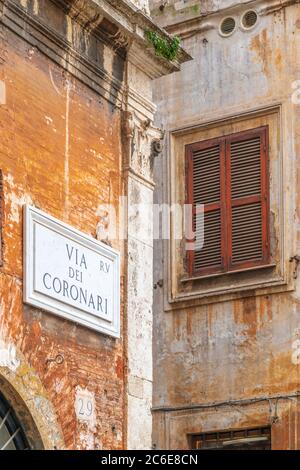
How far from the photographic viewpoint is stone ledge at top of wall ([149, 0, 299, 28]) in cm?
2125

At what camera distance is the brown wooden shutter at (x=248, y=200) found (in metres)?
20.6

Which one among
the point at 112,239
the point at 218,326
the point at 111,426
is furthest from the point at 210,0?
the point at 111,426

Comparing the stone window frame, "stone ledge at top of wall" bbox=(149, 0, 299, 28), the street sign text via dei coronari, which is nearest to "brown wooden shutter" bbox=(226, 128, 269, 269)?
the stone window frame

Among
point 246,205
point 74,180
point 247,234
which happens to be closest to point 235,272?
point 247,234

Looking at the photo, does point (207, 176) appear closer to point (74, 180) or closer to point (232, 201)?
point (232, 201)

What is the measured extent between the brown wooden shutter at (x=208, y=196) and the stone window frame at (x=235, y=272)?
132 mm

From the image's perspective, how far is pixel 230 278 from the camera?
2066cm

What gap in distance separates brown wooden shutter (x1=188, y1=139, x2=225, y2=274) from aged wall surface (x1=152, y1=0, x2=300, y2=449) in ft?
0.52

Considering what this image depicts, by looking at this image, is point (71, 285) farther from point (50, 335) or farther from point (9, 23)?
point (9, 23)

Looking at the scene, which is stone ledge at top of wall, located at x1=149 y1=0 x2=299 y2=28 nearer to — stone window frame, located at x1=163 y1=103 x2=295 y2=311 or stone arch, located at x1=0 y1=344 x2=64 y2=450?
stone window frame, located at x1=163 y1=103 x2=295 y2=311

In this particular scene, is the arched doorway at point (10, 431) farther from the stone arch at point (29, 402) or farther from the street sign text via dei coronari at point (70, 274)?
the street sign text via dei coronari at point (70, 274)

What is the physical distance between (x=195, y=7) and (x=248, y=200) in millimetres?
2786

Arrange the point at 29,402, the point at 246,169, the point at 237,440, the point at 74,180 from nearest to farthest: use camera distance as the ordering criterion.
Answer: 1. the point at 29,402
2. the point at 74,180
3. the point at 237,440
4. the point at 246,169

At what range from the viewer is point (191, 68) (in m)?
21.7
